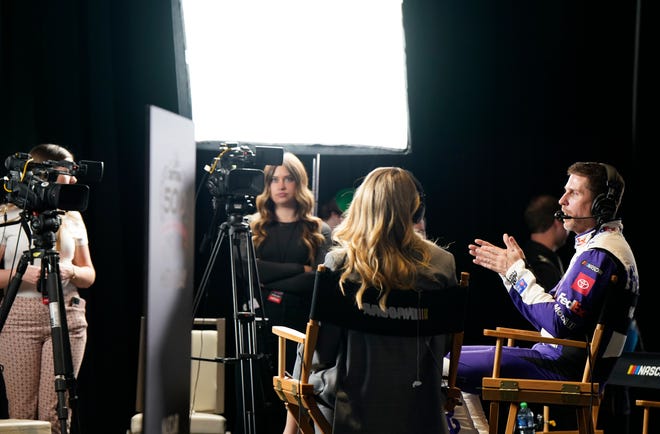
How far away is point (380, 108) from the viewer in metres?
3.96

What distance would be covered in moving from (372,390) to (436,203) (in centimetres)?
228

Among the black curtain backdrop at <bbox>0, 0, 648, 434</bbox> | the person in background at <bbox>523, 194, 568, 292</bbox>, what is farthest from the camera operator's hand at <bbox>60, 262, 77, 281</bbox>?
the person in background at <bbox>523, 194, 568, 292</bbox>

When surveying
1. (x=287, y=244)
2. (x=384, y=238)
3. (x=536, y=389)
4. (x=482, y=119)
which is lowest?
(x=536, y=389)

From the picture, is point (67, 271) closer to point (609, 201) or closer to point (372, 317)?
point (372, 317)

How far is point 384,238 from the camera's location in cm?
252

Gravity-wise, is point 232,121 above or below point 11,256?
above

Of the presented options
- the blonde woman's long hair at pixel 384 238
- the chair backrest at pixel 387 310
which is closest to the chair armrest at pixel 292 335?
the chair backrest at pixel 387 310

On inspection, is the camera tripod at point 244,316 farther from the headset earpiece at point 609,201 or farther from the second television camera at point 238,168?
the headset earpiece at point 609,201

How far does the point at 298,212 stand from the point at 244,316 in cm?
73

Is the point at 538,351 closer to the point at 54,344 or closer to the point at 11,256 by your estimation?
the point at 54,344

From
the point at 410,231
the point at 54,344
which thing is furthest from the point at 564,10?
the point at 54,344

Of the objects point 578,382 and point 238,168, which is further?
point 238,168

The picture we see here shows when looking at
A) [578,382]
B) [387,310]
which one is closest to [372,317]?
[387,310]

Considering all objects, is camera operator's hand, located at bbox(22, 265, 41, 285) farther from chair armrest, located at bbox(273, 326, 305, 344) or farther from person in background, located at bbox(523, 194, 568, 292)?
person in background, located at bbox(523, 194, 568, 292)
